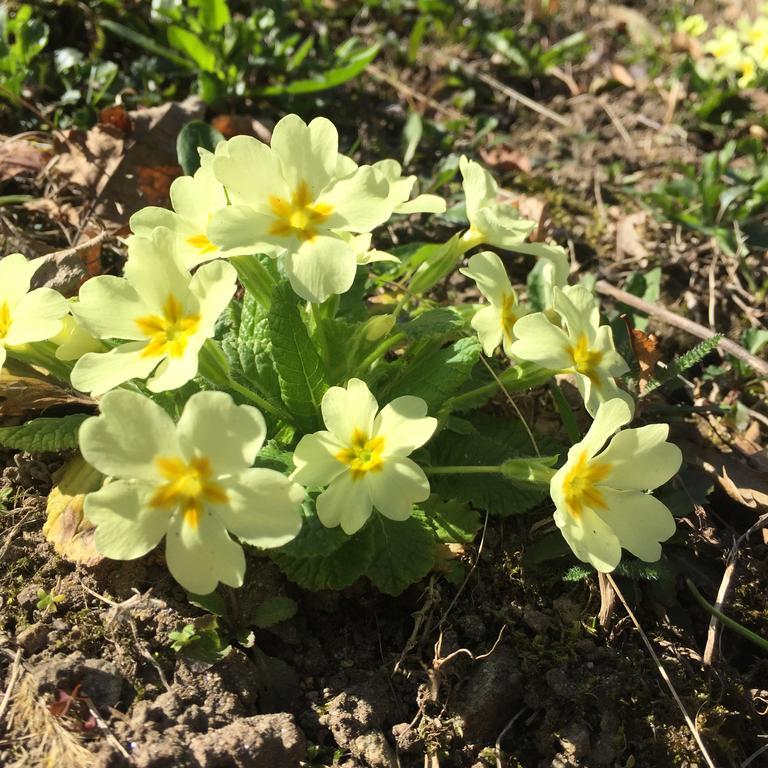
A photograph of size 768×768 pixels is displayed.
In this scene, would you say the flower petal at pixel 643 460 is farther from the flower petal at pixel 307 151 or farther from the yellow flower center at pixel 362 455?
the flower petal at pixel 307 151

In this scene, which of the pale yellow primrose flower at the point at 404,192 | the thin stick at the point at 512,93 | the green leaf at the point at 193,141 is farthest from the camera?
the thin stick at the point at 512,93

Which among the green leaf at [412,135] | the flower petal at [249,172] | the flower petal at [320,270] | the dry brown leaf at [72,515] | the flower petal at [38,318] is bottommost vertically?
the dry brown leaf at [72,515]

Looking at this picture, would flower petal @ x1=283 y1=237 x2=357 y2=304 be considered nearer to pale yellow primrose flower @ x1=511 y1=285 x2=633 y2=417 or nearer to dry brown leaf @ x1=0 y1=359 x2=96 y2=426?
pale yellow primrose flower @ x1=511 y1=285 x2=633 y2=417

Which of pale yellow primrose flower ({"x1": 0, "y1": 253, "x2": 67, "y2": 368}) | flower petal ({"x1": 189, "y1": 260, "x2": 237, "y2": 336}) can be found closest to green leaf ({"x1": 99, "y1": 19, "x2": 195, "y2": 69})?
pale yellow primrose flower ({"x1": 0, "y1": 253, "x2": 67, "y2": 368})

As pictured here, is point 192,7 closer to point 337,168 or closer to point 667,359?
point 337,168

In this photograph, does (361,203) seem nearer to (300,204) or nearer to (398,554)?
(300,204)

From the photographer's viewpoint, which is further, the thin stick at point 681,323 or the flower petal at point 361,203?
the thin stick at point 681,323

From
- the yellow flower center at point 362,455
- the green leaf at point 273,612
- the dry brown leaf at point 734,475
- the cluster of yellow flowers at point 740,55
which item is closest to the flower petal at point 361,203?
the yellow flower center at point 362,455
